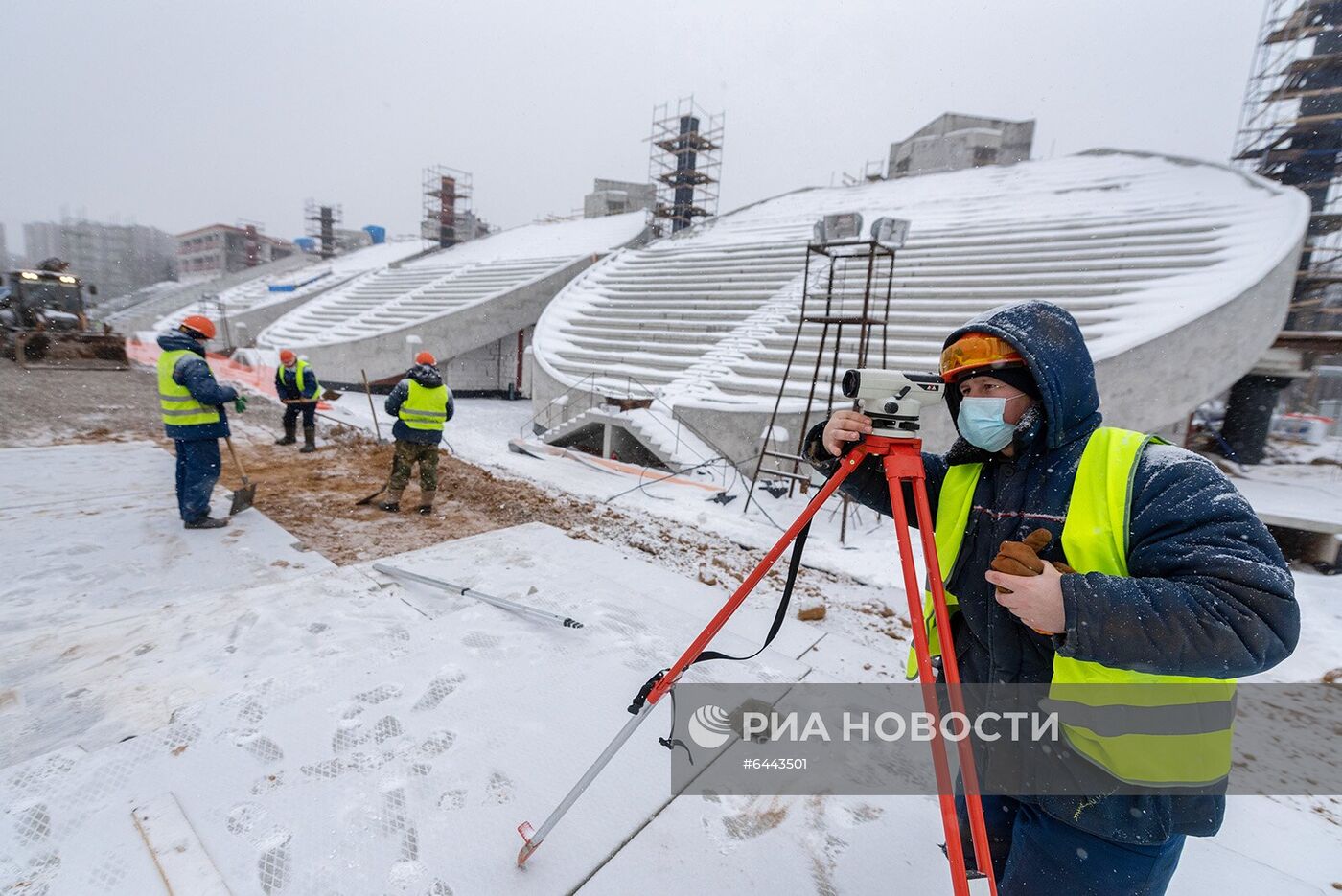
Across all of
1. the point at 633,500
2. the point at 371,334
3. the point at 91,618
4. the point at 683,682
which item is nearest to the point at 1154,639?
the point at 683,682

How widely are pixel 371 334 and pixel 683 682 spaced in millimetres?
16782

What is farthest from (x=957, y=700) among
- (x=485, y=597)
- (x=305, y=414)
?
(x=305, y=414)

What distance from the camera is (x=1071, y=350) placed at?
1267 millimetres

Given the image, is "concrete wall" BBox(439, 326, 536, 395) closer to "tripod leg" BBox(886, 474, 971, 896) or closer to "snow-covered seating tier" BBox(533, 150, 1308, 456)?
"snow-covered seating tier" BBox(533, 150, 1308, 456)

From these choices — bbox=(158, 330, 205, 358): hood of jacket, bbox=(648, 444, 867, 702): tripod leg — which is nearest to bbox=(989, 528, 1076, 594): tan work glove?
bbox=(648, 444, 867, 702): tripod leg

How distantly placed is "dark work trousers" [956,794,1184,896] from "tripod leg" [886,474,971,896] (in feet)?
0.49

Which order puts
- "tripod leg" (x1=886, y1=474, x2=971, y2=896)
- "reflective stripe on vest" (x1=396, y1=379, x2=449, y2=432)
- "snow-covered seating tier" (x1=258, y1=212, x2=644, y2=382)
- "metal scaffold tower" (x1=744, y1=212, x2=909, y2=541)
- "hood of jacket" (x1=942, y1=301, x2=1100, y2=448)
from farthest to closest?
"snow-covered seating tier" (x1=258, y1=212, x2=644, y2=382) < "metal scaffold tower" (x1=744, y1=212, x2=909, y2=541) < "reflective stripe on vest" (x1=396, y1=379, x2=449, y2=432) < "hood of jacket" (x1=942, y1=301, x2=1100, y2=448) < "tripod leg" (x1=886, y1=474, x2=971, y2=896)

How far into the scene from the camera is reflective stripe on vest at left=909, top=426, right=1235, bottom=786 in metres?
1.10

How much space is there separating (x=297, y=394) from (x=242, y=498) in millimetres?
3632

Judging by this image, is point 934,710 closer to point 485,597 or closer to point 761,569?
point 761,569

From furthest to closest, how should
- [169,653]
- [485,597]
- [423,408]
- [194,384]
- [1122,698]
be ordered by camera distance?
[423,408] → [194,384] → [485,597] → [169,653] → [1122,698]

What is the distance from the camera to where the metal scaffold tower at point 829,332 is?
5637 mm

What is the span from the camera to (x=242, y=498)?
4680 mm

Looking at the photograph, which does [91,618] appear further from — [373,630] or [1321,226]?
[1321,226]
